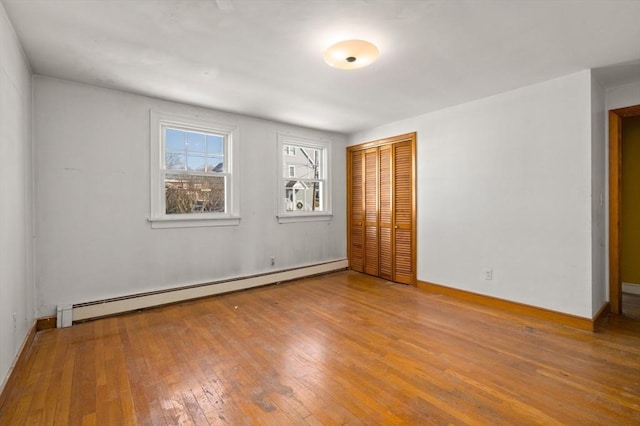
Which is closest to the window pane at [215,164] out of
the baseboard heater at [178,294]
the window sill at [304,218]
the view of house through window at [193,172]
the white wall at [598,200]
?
the view of house through window at [193,172]

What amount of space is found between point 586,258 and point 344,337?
244cm

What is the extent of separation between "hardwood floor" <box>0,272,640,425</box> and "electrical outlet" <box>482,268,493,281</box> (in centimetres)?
37

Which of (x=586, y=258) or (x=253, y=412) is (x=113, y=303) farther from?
(x=586, y=258)

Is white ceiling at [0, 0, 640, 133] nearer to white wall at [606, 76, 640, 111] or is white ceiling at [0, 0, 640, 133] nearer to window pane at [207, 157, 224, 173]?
white wall at [606, 76, 640, 111]

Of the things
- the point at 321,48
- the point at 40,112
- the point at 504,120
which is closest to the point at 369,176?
the point at 504,120

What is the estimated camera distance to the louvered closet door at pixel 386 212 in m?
4.78

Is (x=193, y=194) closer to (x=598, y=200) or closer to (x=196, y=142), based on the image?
(x=196, y=142)

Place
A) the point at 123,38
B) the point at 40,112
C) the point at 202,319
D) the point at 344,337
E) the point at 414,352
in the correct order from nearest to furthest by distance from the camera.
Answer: the point at 123,38, the point at 414,352, the point at 344,337, the point at 40,112, the point at 202,319

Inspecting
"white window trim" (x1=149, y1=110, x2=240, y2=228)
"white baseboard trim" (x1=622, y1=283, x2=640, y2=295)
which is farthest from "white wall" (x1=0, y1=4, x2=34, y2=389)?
"white baseboard trim" (x1=622, y1=283, x2=640, y2=295)

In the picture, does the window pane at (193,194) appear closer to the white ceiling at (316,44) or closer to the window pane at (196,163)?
the window pane at (196,163)

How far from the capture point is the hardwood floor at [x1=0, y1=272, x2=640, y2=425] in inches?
68.9

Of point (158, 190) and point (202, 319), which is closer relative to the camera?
point (202, 319)

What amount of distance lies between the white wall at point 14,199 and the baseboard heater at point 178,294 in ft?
1.48

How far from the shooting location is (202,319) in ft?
10.5
